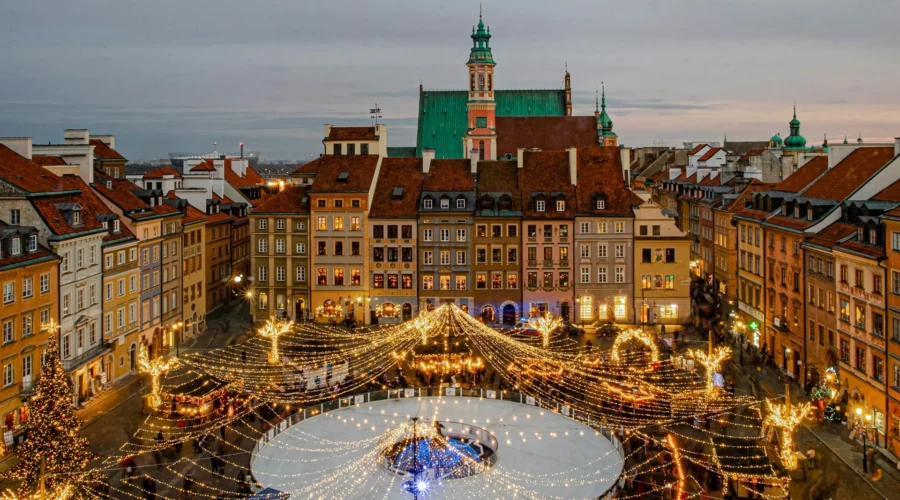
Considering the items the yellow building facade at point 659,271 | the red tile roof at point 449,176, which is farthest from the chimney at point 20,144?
the yellow building facade at point 659,271

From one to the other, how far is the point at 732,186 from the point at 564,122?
30.8m

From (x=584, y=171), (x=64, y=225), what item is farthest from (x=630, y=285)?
(x=64, y=225)

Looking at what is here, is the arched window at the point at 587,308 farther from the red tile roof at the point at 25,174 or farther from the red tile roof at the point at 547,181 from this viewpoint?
the red tile roof at the point at 25,174

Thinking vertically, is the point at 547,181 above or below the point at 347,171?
below

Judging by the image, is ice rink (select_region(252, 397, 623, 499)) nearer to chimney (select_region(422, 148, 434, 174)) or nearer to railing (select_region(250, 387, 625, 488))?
railing (select_region(250, 387, 625, 488))

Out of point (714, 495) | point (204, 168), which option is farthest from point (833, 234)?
point (204, 168)

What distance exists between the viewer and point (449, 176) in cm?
6744

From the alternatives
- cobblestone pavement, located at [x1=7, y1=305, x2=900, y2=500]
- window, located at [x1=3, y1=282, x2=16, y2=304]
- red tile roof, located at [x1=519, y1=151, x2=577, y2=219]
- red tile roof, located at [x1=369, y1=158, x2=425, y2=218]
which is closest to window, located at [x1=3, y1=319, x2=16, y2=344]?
window, located at [x1=3, y1=282, x2=16, y2=304]

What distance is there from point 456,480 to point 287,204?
3934 centimetres

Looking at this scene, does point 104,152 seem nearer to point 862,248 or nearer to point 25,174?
point 25,174

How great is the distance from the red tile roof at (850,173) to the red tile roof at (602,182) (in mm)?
15576

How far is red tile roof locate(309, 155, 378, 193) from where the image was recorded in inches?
2579

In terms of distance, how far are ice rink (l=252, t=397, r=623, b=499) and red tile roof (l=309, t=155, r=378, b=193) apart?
26.9 metres

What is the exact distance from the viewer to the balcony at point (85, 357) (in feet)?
139
